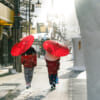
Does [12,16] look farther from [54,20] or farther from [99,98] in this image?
[54,20]

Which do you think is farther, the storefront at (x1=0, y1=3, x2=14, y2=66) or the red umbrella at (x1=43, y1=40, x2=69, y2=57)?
the storefront at (x1=0, y1=3, x2=14, y2=66)

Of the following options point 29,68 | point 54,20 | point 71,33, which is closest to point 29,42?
point 29,68

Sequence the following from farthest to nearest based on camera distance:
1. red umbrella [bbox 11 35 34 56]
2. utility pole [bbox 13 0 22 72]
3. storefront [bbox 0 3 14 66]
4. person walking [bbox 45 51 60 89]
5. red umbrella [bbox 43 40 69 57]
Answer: storefront [bbox 0 3 14 66]
utility pole [bbox 13 0 22 72]
person walking [bbox 45 51 60 89]
red umbrella [bbox 43 40 69 57]
red umbrella [bbox 11 35 34 56]

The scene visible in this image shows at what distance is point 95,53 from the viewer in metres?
2.56

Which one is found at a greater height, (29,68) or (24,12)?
(24,12)

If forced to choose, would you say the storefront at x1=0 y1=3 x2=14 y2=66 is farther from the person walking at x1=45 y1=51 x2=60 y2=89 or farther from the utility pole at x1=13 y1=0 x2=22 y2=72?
the person walking at x1=45 y1=51 x2=60 y2=89

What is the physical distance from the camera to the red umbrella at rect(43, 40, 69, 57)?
30.1 feet

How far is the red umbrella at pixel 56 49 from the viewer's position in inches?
361

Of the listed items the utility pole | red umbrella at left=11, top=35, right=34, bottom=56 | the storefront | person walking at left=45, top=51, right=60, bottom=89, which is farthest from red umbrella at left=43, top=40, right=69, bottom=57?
the storefront

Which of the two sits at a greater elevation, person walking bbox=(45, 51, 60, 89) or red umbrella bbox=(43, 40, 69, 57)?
red umbrella bbox=(43, 40, 69, 57)

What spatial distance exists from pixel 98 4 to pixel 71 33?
18.0 m

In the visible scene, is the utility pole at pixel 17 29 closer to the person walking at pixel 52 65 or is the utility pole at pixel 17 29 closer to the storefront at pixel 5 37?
the storefront at pixel 5 37

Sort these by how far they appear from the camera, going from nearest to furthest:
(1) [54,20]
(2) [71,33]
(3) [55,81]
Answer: (3) [55,81] < (2) [71,33] < (1) [54,20]

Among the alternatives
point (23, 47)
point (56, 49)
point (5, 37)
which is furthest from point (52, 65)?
point (5, 37)
